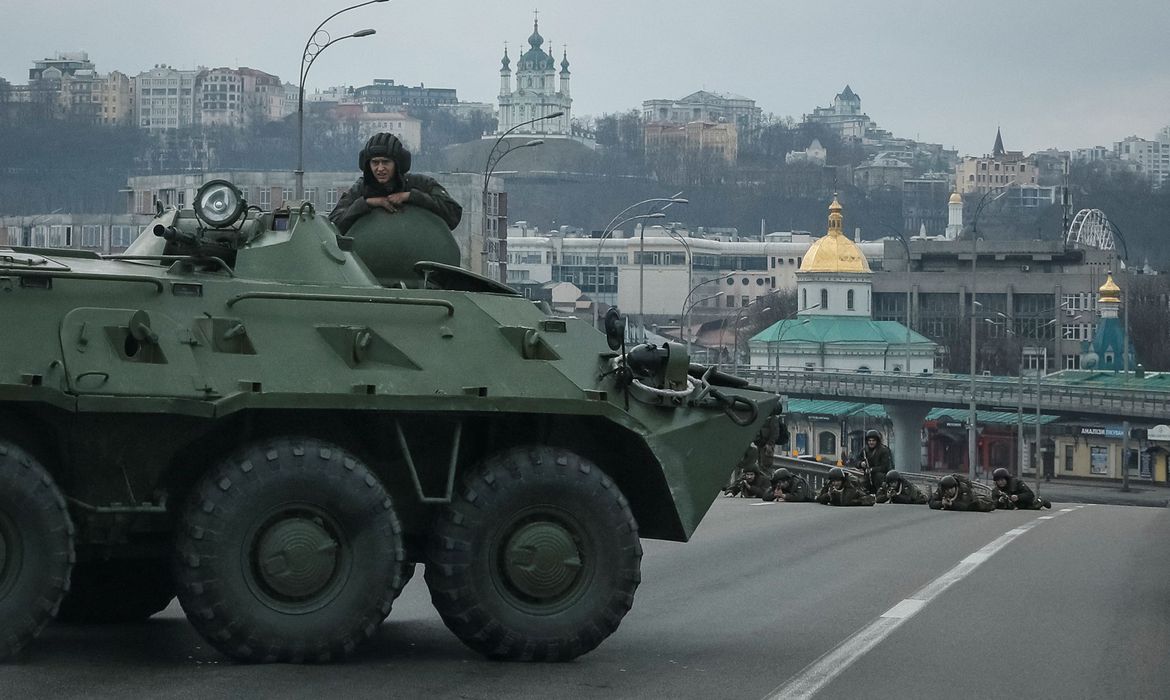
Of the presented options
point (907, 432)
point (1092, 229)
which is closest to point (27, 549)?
point (907, 432)

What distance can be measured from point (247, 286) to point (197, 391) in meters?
0.76

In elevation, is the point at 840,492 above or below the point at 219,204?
below

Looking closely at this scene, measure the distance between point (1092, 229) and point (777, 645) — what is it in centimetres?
16846

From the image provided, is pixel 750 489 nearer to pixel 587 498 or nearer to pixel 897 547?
pixel 897 547

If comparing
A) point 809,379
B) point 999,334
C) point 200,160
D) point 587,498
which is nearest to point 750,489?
point 587,498

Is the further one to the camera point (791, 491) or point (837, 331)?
point (837, 331)

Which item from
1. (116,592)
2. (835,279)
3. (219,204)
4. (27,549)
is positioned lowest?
(116,592)

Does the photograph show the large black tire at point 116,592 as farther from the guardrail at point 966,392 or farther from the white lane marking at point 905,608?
the guardrail at point 966,392

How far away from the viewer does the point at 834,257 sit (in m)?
132

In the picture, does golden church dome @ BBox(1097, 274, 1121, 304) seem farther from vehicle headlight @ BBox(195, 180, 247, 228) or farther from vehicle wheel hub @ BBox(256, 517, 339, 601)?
vehicle wheel hub @ BBox(256, 517, 339, 601)

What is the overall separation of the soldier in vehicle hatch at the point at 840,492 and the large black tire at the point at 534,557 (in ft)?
60.7

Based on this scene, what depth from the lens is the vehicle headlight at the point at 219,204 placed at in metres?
10.8

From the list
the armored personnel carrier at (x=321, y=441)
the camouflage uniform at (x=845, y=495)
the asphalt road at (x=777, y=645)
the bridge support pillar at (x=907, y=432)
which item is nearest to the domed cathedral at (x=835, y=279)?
the bridge support pillar at (x=907, y=432)

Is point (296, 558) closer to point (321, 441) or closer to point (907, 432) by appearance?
point (321, 441)
